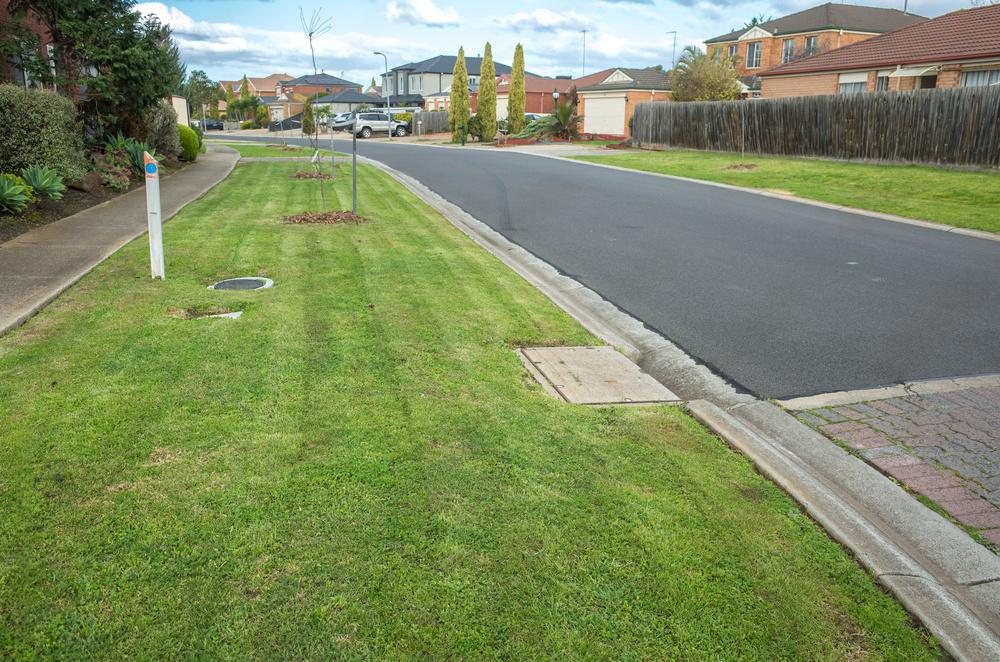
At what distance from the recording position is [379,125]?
62844 millimetres

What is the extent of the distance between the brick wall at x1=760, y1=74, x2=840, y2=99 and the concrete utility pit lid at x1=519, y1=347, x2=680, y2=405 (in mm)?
31351

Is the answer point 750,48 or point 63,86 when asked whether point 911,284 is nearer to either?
point 63,86

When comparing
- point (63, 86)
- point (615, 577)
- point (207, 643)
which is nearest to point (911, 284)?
point (615, 577)

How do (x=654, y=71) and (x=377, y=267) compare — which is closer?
(x=377, y=267)

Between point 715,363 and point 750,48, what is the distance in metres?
65.8

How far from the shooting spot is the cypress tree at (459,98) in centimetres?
5056

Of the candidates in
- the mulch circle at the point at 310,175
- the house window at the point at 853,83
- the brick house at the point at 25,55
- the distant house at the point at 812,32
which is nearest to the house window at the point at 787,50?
the distant house at the point at 812,32

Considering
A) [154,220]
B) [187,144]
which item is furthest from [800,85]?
[154,220]

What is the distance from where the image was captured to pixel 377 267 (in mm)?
8867

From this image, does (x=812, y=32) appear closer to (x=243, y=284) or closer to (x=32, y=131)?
(x=32, y=131)

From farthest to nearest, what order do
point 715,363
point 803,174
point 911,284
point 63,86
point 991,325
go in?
point 803,174 → point 63,86 → point 911,284 → point 991,325 → point 715,363

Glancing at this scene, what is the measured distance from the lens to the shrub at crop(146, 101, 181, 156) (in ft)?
67.5

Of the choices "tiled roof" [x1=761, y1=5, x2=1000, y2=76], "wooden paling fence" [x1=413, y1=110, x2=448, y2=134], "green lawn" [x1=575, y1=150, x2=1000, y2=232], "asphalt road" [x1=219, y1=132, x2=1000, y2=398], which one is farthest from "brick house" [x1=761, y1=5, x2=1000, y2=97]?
"wooden paling fence" [x1=413, y1=110, x2=448, y2=134]

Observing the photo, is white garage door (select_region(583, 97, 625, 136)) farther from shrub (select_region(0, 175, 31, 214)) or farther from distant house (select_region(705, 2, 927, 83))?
shrub (select_region(0, 175, 31, 214))
